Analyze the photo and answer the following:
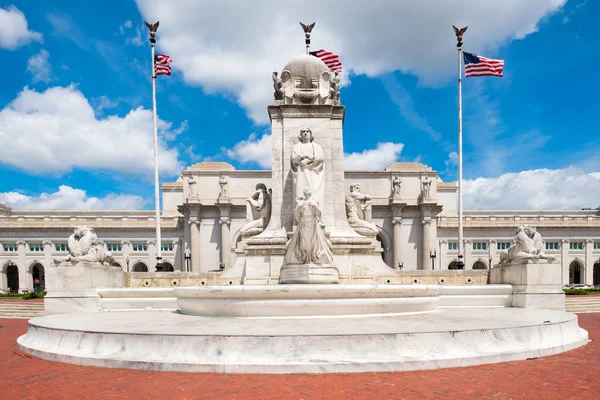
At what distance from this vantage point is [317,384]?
584 cm

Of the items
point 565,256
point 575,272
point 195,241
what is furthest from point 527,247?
point 575,272

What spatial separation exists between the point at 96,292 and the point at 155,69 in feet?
70.8

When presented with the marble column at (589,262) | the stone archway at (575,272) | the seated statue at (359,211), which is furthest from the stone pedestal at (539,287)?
the stone archway at (575,272)

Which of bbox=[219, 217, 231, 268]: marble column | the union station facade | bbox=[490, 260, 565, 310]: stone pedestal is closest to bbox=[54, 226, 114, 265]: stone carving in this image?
bbox=[490, 260, 565, 310]: stone pedestal

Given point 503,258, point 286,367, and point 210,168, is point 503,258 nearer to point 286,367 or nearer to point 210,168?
point 286,367

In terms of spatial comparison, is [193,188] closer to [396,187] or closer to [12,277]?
[396,187]

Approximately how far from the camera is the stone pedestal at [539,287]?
505 inches

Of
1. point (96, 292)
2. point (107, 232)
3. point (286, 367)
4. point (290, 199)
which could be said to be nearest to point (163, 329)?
point (286, 367)

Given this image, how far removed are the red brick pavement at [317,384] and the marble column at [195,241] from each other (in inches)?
2180

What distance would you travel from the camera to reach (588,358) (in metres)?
7.52

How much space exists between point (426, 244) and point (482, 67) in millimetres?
39287

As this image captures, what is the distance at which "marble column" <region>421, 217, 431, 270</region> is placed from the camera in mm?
62562

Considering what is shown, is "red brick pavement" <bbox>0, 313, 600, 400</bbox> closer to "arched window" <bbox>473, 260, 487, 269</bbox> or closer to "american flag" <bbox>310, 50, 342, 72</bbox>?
"american flag" <bbox>310, 50, 342, 72</bbox>

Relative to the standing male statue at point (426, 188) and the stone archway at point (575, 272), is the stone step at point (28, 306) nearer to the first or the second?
the standing male statue at point (426, 188)
